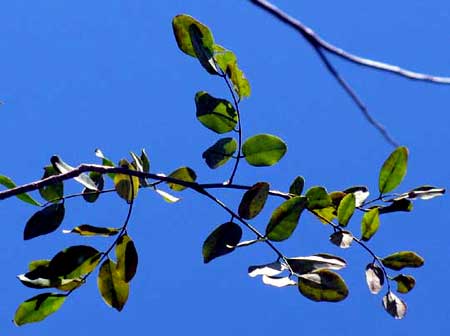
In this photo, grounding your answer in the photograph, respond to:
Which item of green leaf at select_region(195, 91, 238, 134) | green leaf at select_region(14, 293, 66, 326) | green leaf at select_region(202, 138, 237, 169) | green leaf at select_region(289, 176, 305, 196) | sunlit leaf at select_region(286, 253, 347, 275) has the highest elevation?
green leaf at select_region(195, 91, 238, 134)

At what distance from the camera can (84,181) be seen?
723 millimetres

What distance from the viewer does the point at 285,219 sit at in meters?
0.66

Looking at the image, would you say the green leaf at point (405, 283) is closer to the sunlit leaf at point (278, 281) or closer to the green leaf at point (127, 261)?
the sunlit leaf at point (278, 281)

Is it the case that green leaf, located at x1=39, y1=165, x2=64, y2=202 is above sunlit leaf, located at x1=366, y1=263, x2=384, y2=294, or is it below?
above

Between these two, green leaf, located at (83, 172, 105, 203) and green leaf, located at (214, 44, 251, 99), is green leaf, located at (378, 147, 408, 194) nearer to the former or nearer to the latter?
green leaf, located at (214, 44, 251, 99)

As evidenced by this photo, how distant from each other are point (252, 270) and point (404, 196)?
0.16 meters

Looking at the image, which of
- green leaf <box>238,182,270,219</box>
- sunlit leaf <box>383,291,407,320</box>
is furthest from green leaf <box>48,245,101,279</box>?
sunlit leaf <box>383,291,407,320</box>

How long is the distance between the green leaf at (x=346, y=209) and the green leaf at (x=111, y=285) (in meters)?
0.20

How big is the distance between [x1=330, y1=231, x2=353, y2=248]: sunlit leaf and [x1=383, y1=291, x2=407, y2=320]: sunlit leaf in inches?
2.6

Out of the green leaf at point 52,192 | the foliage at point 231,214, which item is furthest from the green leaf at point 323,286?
the green leaf at point 52,192

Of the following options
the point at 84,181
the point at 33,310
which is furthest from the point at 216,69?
the point at 33,310

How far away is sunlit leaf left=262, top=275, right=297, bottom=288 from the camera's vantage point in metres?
0.61

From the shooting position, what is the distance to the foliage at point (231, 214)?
0.66m

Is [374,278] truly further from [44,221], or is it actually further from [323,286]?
[44,221]
